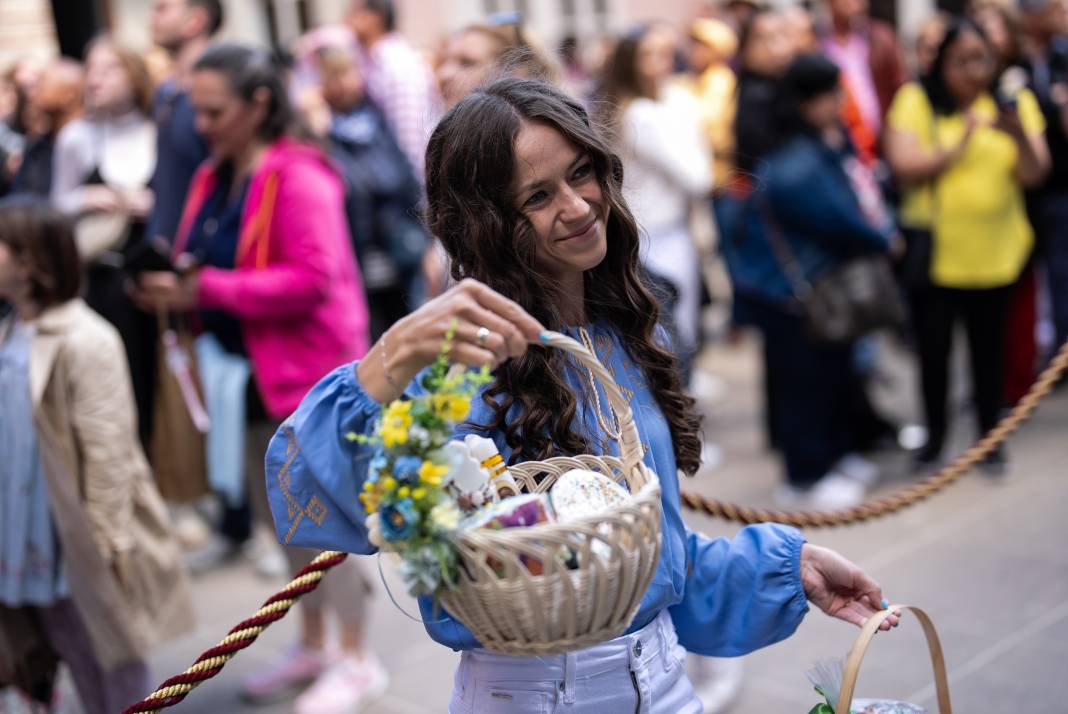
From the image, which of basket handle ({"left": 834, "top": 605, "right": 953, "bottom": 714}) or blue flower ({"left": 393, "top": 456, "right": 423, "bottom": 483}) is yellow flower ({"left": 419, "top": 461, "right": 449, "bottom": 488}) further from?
basket handle ({"left": 834, "top": 605, "right": 953, "bottom": 714})

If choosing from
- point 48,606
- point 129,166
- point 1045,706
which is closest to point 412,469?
point 48,606

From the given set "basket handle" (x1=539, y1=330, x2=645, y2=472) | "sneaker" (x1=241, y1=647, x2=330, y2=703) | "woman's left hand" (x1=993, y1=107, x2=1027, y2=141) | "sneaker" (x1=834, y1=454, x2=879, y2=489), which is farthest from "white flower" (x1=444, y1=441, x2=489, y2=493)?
"woman's left hand" (x1=993, y1=107, x2=1027, y2=141)

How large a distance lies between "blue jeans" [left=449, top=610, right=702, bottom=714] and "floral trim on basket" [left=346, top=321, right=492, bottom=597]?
1.28ft

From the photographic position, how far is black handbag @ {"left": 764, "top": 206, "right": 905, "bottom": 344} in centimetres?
546

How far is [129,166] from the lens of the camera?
577cm

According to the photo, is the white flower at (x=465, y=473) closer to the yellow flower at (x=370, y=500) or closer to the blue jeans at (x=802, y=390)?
the yellow flower at (x=370, y=500)

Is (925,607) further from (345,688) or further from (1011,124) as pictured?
(1011,124)

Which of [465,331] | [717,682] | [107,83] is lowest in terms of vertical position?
[717,682]

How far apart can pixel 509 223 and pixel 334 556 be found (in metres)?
0.86

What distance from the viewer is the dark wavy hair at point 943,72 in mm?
5719

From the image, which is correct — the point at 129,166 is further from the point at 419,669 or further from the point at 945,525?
the point at 945,525

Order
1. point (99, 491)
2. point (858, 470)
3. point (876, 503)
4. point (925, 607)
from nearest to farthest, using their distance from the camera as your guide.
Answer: point (876, 503) < point (99, 491) < point (925, 607) < point (858, 470)

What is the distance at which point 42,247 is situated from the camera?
360 centimetres

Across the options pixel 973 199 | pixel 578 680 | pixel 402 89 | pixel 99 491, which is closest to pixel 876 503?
pixel 578 680
